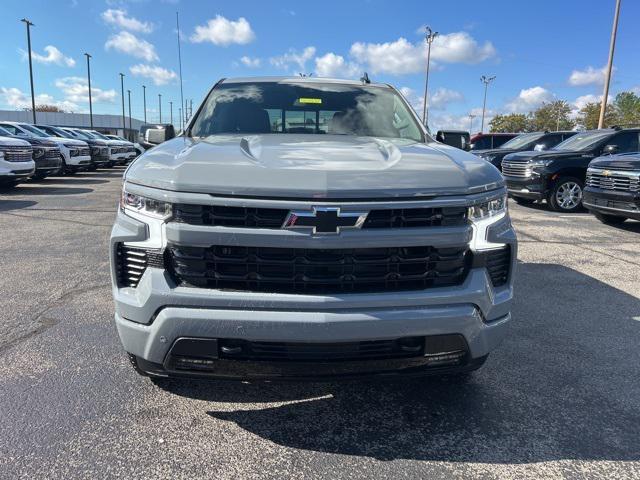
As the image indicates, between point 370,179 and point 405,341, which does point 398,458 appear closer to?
point 405,341

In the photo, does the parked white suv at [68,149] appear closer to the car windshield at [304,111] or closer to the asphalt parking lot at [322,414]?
the asphalt parking lot at [322,414]

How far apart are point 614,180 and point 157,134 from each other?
750 centimetres

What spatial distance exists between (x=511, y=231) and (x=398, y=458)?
1.24m

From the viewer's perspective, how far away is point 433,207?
7.19 feet

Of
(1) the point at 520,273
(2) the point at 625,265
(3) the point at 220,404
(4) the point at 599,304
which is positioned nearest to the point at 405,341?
(3) the point at 220,404

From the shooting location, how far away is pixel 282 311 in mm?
2107

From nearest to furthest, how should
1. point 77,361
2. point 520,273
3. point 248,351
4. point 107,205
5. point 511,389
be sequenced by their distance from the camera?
point 248,351 → point 511,389 → point 77,361 → point 520,273 → point 107,205

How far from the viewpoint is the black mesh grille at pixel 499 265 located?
92.9 inches

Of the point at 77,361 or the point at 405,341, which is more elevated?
the point at 405,341

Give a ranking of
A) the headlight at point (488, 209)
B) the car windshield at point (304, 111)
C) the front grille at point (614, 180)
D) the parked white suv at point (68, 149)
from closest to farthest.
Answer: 1. the headlight at point (488, 209)
2. the car windshield at point (304, 111)
3. the front grille at point (614, 180)
4. the parked white suv at point (68, 149)

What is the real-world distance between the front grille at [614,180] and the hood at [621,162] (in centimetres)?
9

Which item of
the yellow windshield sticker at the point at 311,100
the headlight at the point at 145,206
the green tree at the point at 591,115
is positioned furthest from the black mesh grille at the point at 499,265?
the green tree at the point at 591,115

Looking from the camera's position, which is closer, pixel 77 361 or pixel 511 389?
pixel 511 389

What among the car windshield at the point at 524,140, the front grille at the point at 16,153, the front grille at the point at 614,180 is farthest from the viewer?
the car windshield at the point at 524,140
